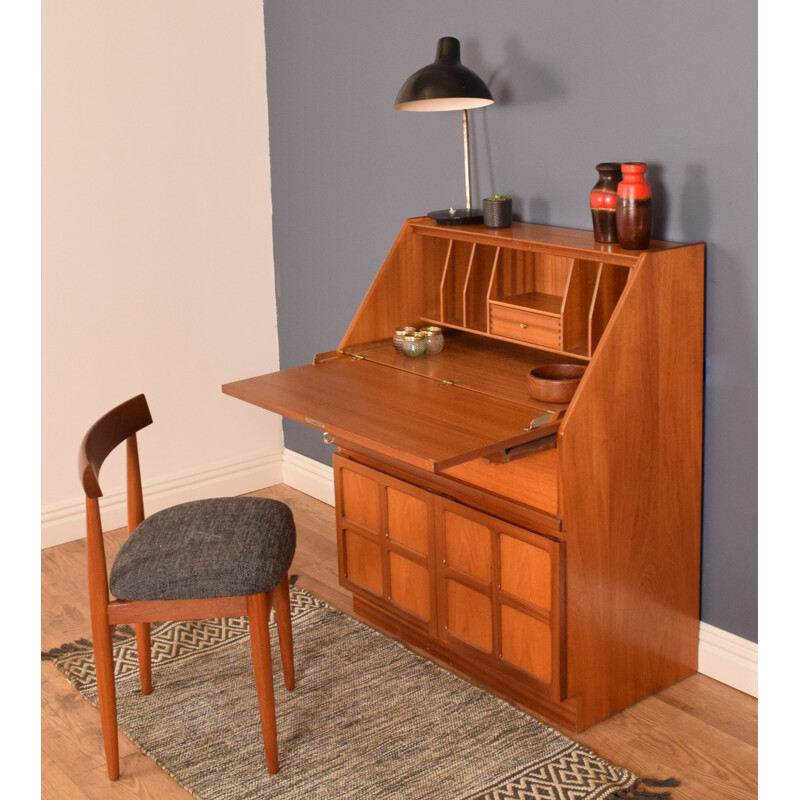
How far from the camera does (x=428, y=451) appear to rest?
2.10m

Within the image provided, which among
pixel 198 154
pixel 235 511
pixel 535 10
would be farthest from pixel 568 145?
pixel 198 154

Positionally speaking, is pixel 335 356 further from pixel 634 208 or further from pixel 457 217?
pixel 634 208

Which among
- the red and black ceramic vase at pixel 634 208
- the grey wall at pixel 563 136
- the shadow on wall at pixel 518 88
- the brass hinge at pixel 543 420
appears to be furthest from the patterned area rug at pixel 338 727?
the shadow on wall at pixel 518 88

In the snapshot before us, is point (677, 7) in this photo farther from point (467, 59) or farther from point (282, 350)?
point (282, 350)

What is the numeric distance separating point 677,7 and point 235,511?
1.58 meters

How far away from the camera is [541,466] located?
2.33 meters

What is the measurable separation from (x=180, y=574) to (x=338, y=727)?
607 millimetres

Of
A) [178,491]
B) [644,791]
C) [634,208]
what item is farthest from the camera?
[178,491]

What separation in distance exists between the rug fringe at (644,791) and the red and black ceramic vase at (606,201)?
1.25 meters

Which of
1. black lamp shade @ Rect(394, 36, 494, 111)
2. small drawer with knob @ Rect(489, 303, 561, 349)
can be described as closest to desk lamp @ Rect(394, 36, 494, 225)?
black lamp shade @ Rect(394, 36, 494, 111)

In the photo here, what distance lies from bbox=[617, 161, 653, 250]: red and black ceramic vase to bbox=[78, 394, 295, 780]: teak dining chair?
1071 mm

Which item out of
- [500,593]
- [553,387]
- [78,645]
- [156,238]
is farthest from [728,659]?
[156,238]

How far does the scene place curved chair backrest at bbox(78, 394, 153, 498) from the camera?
6.99 feet

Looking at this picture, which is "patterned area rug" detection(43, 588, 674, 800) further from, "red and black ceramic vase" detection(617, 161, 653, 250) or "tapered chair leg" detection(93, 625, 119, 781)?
"red and black ceramic vase" detection(617, 161, 653, 250)
